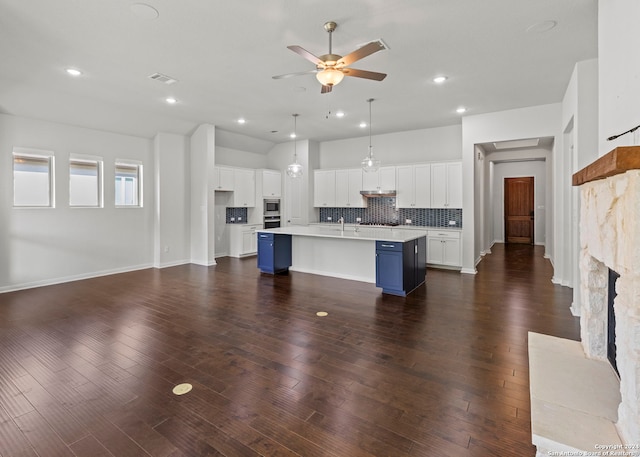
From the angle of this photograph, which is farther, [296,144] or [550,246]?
[296,144]

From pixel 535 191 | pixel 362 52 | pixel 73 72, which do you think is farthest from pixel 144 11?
pixel 535 191

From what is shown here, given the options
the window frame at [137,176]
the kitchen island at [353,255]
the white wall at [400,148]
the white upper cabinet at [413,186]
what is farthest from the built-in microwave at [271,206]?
the white upper cabinet at [413,186]

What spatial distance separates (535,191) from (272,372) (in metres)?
10.8

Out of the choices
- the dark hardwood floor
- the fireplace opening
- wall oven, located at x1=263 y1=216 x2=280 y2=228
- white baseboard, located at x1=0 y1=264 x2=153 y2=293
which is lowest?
the dark hardwood floor

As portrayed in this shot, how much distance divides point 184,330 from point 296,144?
660 centimetres

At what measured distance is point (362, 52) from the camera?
9.46ft

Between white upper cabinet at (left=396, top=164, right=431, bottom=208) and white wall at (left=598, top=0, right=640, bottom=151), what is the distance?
184 inches

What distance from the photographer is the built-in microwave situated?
923 cm

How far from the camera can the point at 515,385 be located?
8.16ft

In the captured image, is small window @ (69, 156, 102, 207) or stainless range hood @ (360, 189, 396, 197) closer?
small window @ (69, 156, 102, 207)

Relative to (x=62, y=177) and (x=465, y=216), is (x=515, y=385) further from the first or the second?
(x=62, y=177)

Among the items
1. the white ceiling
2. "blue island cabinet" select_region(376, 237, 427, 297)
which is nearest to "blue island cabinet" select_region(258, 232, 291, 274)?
"blue island cabinet" select_region(376, 237, 427, 297)

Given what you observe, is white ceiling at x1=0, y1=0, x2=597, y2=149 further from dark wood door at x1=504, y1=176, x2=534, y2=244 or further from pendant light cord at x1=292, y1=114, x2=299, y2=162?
dark wood door at x1=504, y1=176, x2=534, y2=244

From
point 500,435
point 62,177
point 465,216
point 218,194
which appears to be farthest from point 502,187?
point 62,177
